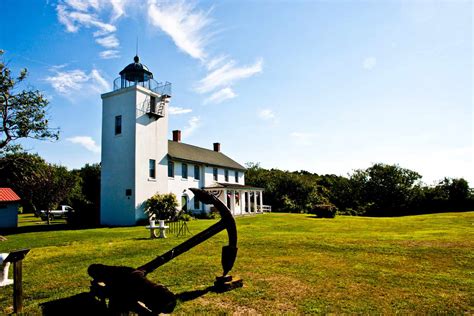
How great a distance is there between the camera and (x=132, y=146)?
23.9m

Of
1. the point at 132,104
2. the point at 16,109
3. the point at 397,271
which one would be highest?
the point at 132,104

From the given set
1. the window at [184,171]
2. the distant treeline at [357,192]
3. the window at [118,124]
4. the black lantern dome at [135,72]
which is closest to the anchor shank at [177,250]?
the window at [118,124]

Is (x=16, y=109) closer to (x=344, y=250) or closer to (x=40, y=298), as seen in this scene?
(x=40, y=298)

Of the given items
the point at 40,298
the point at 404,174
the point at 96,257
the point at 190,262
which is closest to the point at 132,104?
the point at 96,257

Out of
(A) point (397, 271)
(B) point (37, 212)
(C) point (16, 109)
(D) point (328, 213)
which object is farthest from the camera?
(B) point (37, 212)

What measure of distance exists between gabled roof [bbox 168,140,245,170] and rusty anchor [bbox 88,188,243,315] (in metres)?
21.7

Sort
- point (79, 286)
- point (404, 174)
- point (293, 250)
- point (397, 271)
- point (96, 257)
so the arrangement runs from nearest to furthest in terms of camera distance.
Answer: point (79, 286)
point (397, 271)
point (96, 257)
point (293, 250)
point (404, 174)

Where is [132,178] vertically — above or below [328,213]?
above

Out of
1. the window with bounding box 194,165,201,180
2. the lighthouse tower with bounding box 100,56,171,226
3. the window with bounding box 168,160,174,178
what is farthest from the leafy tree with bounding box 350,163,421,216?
the lighthouse tower with bounding box 100,56,171,226

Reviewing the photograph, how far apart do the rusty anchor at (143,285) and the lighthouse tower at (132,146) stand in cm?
1892

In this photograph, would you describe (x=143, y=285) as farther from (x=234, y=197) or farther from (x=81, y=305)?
(x=234, y=197)

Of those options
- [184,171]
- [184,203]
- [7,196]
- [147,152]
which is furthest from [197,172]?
[7,196]

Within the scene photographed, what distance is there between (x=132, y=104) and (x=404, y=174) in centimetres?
3683

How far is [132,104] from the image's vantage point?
24266 millimetres
